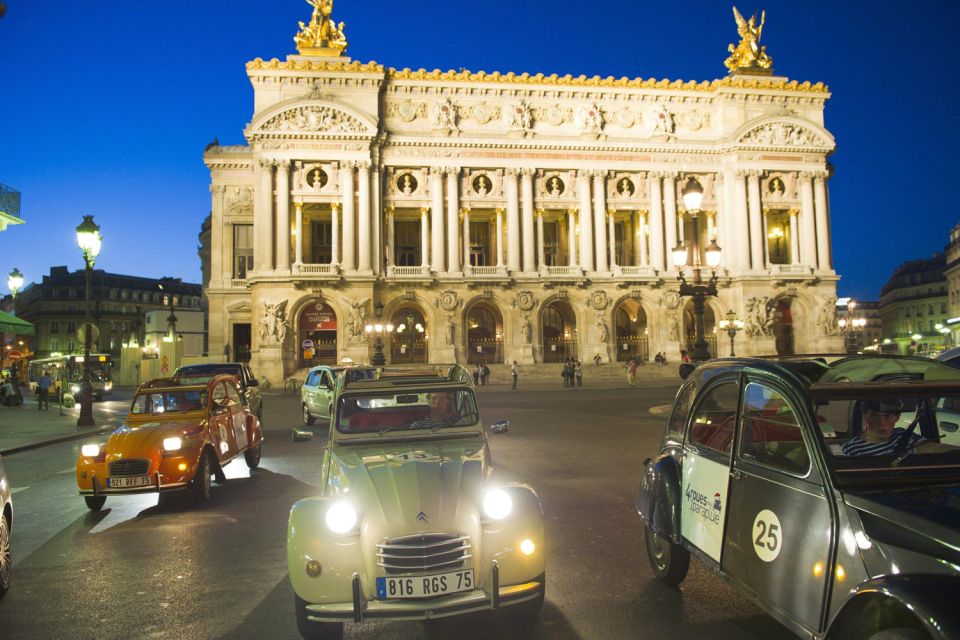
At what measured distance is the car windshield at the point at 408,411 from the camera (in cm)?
591

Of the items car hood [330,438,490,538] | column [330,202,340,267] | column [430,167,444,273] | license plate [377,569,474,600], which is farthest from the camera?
column [430,167,444,273]

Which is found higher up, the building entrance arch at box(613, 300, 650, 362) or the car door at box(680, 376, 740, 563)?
the building entrance arch at box(613, 300, 650, 362)

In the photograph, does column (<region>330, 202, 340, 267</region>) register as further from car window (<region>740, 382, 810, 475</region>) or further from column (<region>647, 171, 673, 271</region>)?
car window (<region>740, 382, 810, 475</region>)

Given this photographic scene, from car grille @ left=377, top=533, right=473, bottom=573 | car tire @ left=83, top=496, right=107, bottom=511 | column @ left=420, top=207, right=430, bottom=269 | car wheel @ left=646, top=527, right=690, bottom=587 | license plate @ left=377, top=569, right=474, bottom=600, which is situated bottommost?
car tire @ left=83, top=496, right=107, bottom=511

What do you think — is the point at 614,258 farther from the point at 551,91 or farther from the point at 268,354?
the point at 268,354

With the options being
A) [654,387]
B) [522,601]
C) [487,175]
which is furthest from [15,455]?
[487,175]

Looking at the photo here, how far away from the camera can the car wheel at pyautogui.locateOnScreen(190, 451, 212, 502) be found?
8.73 m

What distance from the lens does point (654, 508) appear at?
17.3 ft

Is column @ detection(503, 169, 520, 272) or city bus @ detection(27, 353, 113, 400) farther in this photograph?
column @ detection(503, 169, 520, 272)

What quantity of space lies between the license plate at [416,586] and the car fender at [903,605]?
2171 mm

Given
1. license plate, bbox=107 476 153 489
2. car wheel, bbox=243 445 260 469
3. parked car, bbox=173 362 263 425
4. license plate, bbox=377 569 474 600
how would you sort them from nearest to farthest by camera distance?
license plate, bbox=377 569 474 600 → license plate, bbox=107 476 153 489 → car wheel, bbox=243 445 260 469 → parked car, bbox=173 362 263 425

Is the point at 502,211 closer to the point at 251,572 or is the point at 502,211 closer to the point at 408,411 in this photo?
the point at 408,411

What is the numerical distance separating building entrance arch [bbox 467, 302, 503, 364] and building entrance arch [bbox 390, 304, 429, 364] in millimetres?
3182

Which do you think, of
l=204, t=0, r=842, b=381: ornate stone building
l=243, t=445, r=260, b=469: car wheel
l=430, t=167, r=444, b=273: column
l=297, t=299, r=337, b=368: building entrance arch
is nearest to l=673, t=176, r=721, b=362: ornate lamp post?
l=243, t=445, r=260, b=469: car wheel
